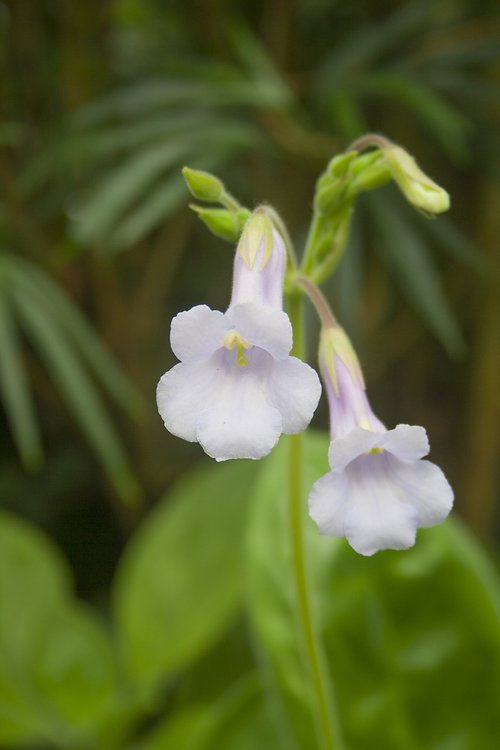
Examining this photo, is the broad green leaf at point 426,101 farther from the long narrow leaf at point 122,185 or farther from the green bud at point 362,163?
the green bud at point 362,163

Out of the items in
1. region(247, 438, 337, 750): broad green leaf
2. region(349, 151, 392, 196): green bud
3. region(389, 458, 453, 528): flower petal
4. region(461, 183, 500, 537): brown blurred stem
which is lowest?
region(461, 183, 500, 537): brown blurred stem

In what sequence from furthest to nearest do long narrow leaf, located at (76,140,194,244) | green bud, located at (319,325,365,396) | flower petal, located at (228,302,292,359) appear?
long narrow leaf, located at (76,140,194,244) < green bud, located at (319,325,365,396) < flower petal, located at (228,302,292,359)

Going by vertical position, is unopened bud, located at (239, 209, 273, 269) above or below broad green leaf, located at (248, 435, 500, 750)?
above

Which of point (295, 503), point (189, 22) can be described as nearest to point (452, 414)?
point (189, 22)

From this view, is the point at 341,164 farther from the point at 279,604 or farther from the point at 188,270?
the point at 188,270

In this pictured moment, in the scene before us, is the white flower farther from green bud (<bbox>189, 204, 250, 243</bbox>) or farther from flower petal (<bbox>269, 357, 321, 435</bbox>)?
green bud (<bbox>189, 204, 250, 243</bbox>)

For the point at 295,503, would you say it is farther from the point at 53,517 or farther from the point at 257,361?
the point at 53,517

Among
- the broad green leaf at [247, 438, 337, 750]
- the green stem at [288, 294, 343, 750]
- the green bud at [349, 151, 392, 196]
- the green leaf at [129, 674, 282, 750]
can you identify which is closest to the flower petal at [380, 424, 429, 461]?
the green stem at [288, 294, 343, 750]

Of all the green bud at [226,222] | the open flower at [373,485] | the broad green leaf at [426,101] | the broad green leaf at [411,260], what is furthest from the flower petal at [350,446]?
the broad green leaf at [426,101]

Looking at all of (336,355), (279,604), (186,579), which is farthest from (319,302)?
(186,579)
